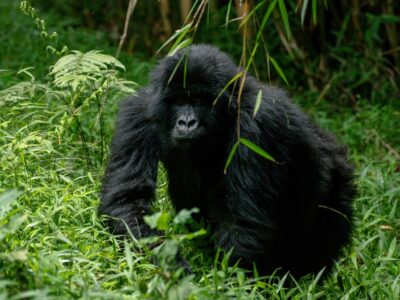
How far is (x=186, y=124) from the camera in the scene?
5.13m

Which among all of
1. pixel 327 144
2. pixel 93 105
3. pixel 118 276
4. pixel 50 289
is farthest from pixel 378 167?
pixel 50 289

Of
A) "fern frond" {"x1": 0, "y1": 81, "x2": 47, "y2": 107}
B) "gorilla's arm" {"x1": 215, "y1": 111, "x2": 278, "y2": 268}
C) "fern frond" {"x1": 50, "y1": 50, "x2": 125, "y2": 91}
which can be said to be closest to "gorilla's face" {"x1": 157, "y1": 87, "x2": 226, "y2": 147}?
"gorilla's arm" {"x1": 215, "y1": 111, "x2": 278, "y2": 268}

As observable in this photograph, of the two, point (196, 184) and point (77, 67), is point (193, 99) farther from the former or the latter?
point (77, 67)

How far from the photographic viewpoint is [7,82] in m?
7.29

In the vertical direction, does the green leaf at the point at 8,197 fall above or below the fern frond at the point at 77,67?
below

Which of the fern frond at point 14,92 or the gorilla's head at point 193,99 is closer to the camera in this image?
the gorilla's head at point 193,99

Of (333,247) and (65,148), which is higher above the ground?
(65,148)

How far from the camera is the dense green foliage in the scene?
3.71 meters

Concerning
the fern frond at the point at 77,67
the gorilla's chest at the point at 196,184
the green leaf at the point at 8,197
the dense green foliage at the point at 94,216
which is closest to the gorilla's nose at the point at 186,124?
the gorilla's chest at the point at 196,184

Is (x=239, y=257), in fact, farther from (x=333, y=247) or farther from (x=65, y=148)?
(x=65, y=148)

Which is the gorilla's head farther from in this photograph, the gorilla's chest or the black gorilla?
the gorilla's chest

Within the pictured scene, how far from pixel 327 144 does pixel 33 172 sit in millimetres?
2254

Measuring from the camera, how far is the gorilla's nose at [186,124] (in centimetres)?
512

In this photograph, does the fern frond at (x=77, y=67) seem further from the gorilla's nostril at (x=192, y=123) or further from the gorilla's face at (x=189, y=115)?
the gorilla's nostril at (x=192, y=123)
